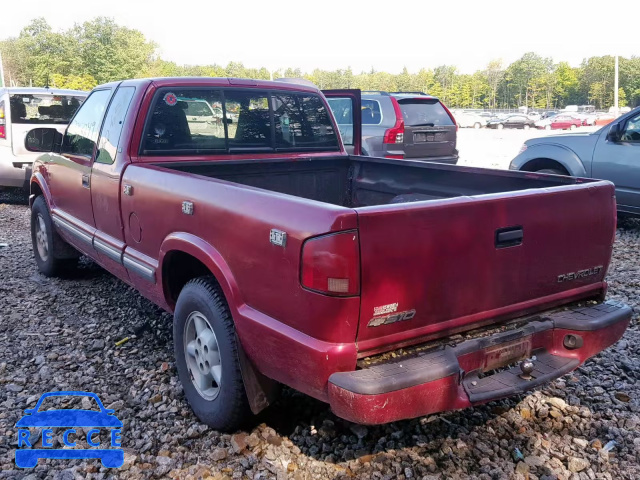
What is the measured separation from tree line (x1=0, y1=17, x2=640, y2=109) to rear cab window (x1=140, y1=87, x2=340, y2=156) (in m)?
64.6

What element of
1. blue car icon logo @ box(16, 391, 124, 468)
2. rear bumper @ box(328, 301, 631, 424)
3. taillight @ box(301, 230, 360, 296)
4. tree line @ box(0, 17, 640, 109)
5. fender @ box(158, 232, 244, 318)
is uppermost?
tree line @ box(0, 17, 640, 109)

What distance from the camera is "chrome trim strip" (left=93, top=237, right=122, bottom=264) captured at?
412 cm

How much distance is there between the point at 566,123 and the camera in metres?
46.7

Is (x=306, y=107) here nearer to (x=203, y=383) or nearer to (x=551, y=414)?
(x=203, y=383)

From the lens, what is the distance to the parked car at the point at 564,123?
152 feet

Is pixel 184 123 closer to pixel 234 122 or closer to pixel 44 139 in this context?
pixel 234 122

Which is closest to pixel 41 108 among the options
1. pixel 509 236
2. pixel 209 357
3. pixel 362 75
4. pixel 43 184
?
pixel 43 184

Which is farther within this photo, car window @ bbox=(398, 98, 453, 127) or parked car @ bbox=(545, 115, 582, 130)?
parked car @ bbox=(545, 115, 582, 130)

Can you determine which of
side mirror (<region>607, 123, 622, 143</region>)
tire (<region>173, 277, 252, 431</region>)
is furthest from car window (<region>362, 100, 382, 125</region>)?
tire (<region>173, 277, 252, 431</region>)

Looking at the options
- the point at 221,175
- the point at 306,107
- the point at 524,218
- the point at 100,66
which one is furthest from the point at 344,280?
A: the point at 100,66

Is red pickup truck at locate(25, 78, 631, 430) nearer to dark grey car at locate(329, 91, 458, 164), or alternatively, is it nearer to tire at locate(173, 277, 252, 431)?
tire at locate(173, 277, 252, 431)

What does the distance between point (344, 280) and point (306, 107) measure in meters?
2.75

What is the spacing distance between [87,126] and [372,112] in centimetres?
638

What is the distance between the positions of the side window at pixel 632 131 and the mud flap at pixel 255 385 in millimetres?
6304
